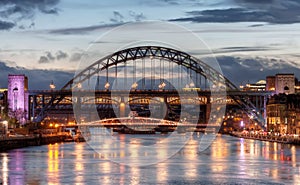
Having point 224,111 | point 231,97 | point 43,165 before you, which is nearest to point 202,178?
point 43,165

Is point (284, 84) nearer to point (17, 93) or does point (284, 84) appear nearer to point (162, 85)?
point (162, 85)

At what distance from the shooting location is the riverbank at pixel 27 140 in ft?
317

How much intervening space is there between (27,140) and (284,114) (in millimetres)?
47931

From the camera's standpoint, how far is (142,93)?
16050cm

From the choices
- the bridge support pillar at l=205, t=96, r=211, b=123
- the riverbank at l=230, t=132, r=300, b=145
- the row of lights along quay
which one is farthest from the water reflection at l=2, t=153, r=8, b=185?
the bridge support pillar at l=205, t=96, r=211, b=123

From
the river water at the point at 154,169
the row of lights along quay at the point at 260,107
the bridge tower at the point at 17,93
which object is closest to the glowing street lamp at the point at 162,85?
the row of lights along quay at the point at 260,107

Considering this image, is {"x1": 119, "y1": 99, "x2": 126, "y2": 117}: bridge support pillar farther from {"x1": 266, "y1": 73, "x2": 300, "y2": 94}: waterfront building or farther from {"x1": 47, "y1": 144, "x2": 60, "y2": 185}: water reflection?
{"x1": 47, "y1": 144, "x2": 60, "y2": 185}: water reflection

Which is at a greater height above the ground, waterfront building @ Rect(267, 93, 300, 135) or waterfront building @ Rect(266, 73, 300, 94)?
waterfront building @ Rect(266, 73, 300, 94)

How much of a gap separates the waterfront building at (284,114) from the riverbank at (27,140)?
34109 mm

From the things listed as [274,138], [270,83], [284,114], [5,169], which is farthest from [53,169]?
[270,83]

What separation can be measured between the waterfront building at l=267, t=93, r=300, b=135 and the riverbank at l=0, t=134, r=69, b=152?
1343 inches

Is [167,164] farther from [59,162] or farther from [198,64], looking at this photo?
[198,64]

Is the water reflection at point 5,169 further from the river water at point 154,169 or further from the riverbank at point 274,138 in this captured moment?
the riverbank at point 274,138

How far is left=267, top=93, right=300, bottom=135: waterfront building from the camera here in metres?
135
